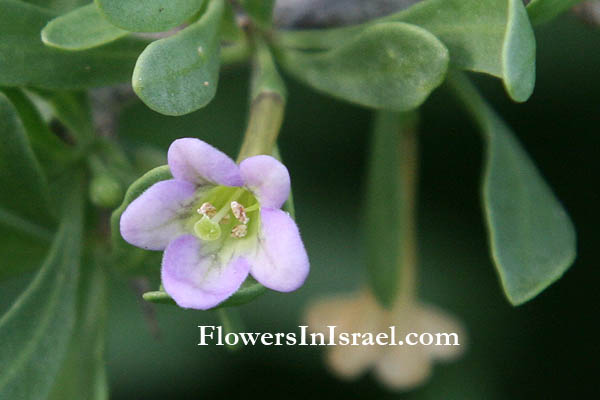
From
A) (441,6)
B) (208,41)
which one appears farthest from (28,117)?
(441,6)

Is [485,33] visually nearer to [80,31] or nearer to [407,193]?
[80,31]

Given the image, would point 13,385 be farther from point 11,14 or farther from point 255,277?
point 11,14

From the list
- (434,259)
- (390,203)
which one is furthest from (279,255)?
(434,259)

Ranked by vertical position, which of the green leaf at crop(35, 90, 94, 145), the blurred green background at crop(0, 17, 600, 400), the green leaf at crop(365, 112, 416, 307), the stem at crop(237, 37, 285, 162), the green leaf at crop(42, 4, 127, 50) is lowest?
the blurred green background at crop(0, 17, 600, 400)

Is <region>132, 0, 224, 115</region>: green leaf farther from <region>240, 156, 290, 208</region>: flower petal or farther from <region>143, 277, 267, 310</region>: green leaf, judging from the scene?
<region>143, 277, 267, 310</region>: green leaf

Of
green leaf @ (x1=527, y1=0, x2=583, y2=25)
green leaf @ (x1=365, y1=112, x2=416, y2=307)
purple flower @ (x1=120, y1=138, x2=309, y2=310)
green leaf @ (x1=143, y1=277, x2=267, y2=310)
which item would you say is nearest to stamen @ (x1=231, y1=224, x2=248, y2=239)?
purple flower @ (x1=120, y1=138, x2=309, y2=310)

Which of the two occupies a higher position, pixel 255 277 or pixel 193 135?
pixel 255 277
